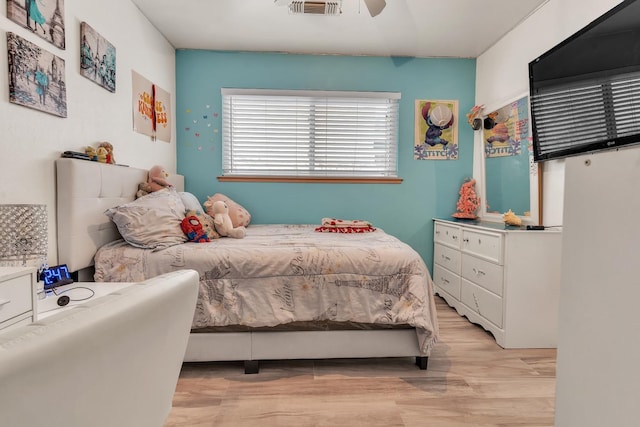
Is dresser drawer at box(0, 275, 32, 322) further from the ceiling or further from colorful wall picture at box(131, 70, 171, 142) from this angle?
the ceiling

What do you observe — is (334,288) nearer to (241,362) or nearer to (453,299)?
(241,362)

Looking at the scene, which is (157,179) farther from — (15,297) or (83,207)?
(15,297)

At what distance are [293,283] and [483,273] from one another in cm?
155

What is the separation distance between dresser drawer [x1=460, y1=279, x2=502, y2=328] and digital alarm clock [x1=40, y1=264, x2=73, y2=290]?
2684 millimetres

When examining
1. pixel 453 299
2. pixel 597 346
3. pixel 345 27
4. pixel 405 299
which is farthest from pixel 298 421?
pixel 345 27

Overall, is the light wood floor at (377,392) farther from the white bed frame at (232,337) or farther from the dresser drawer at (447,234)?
the dresser drawer at (447,234)

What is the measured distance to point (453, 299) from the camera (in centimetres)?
311

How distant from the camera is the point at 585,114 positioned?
2.01m

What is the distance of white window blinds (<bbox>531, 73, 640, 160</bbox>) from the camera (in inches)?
68.1

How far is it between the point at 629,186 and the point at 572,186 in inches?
8.3

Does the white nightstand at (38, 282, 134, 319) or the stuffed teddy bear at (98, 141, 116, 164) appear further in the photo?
the stuffed teddy bear at (98, 141, 116, 164)

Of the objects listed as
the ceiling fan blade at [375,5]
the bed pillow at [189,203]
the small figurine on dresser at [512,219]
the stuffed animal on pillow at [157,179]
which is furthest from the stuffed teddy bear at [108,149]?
the small figurine on dresser at [512,219]

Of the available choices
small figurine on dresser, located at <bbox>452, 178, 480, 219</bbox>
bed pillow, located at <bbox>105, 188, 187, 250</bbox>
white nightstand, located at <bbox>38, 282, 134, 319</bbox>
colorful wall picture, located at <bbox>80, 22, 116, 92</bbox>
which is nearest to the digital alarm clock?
white nightstand, located at <bbox>38, 282, 134, 319</bbox>

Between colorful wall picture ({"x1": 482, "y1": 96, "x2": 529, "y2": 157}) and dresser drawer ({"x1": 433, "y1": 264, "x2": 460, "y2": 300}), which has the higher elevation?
colorful wall picture ({"x1": 482, "y1": 96, "x2": 529, "y2": 157})
